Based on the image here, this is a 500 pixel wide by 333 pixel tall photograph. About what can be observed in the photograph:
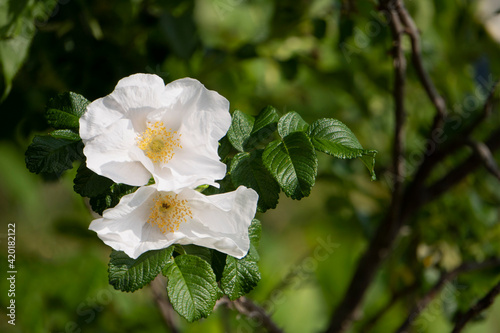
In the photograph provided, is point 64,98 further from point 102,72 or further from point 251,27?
point 251,27

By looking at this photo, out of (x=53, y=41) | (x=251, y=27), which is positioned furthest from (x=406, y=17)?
(x=251, y=27)

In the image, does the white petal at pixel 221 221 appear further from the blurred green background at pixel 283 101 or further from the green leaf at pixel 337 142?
the blurred green background at pixel 283 101

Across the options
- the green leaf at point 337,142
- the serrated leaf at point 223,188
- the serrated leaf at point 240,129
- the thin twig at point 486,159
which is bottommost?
the serrated leaf at point 223,188

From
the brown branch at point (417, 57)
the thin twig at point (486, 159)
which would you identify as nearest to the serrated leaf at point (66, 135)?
the brown branch at point (417, 57)

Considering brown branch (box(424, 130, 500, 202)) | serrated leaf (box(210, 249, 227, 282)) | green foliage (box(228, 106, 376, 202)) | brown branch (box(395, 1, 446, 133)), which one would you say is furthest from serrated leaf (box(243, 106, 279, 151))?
brown branch (box(424, 130, 500, 202))

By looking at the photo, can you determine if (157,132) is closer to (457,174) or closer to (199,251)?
(199,251)

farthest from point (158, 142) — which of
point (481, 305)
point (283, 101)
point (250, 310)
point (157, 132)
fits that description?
point (283, 101)

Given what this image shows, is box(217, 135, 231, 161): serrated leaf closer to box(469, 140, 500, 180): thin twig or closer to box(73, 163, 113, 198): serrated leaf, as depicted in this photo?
box(73, 163, 113, 198): serrated leaf
